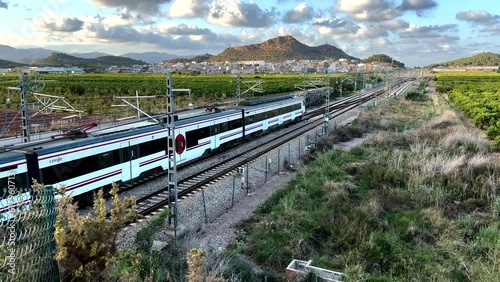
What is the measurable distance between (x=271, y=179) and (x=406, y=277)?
11050 mm

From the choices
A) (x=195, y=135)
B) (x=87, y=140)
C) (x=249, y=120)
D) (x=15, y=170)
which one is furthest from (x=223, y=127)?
(x=15, y=170)

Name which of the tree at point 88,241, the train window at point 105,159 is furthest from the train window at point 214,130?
the tree at point 88,241

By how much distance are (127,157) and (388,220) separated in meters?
10.2

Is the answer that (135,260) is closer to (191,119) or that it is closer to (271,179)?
(271,179)

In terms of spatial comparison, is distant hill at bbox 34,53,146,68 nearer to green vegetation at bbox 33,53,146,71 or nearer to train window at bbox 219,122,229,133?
green vegetation at bbox 33,53,146,71

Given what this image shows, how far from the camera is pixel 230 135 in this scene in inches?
1054

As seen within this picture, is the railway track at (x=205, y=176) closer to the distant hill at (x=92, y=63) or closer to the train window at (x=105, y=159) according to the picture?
the train window at (x=105, y=159)

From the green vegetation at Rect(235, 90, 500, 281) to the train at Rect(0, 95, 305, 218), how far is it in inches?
175

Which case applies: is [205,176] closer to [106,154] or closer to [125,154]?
[125,154]

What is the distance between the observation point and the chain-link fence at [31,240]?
15.0ft

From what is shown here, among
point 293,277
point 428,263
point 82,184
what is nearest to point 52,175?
point 82,184

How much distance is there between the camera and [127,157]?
55.2ft

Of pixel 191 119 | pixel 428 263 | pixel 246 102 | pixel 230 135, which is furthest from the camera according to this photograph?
pixel 246 102

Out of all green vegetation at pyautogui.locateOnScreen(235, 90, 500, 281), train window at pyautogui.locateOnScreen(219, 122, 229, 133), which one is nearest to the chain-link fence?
green vegetation at pyautogui.locateOnScreen(235, 90, 500, 281)
